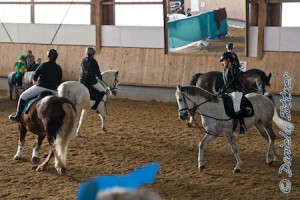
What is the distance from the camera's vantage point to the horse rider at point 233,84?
26.2ft

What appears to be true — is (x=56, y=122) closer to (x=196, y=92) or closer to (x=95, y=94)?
(x=196, y=92)

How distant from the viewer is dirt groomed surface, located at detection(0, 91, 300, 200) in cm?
706

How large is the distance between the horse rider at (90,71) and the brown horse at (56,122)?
2.47 metres

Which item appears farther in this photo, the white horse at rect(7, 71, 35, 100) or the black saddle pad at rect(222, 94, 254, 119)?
the white horse at rect(7, 71, 35, 100)

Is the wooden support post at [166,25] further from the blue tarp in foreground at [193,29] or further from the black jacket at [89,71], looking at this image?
the black jacket at [89,71]

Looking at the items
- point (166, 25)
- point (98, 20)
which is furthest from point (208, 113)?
point (98, 20)

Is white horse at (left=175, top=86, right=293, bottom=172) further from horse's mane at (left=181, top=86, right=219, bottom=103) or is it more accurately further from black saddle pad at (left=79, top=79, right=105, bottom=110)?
black saddle pad at (left=79, top=79, right=105, bottom=110)

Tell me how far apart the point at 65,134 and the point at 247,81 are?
6012mm

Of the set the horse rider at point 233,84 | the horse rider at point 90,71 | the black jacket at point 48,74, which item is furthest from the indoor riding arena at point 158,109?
the black jacket at point 48,74

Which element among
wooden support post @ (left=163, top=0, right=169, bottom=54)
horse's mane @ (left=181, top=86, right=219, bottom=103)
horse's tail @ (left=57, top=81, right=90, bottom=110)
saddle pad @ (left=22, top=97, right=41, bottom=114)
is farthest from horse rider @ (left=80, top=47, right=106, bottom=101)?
wooden support post @ (left=163, top=0, right=169, bottom=54)

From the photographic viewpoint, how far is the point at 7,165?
8.47 metres

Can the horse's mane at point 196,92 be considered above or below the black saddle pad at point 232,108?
above

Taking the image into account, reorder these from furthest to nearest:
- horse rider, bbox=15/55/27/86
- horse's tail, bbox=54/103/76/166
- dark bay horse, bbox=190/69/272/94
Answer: horse rider, bbox=15/55/27/86 < dark bay horse, bbox=190/69/272/94 < horse's tail, bbox=54/103/76/166

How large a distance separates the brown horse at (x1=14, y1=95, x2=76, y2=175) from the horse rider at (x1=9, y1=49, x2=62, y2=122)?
0.80 feet
